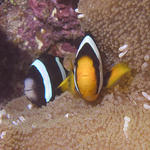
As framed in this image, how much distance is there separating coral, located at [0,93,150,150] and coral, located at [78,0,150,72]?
22 centimetres

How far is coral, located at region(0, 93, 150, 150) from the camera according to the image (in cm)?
90

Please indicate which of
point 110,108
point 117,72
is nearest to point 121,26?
point 117,72

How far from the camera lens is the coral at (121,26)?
3.05ft

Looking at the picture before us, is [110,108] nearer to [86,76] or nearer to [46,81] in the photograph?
[86,76]

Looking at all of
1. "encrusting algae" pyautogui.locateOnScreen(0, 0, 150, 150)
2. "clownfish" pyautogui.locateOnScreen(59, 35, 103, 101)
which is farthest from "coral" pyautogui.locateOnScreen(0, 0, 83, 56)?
"clownfish" pyautogui.locateOnScreen(59, 35, 103, 101)

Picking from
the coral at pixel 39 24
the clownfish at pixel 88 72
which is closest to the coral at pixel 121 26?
the clownfish at pixel 88 72

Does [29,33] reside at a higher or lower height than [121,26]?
lower

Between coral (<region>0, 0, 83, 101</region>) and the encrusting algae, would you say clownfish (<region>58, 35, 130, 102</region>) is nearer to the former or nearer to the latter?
the encrusting algae

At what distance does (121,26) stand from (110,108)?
1.28 feet

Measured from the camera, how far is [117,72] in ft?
3.32

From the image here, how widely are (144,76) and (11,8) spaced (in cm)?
126

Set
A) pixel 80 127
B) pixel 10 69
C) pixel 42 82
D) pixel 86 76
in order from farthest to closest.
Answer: pixel 10 69 < pixel 42 82 < pixel 80 127 < pixel 86 76

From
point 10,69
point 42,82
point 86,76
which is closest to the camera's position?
point 86,76

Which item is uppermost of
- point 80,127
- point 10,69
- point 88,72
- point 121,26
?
point 121,26
